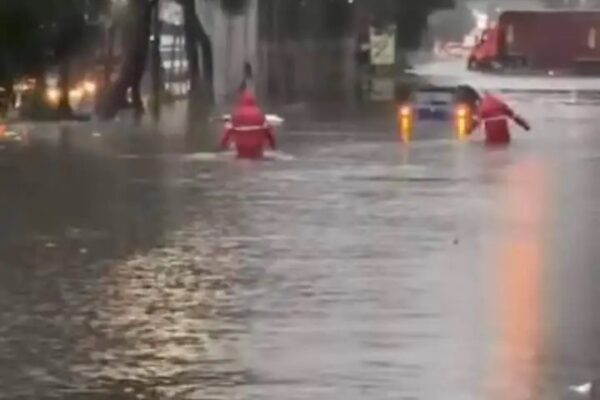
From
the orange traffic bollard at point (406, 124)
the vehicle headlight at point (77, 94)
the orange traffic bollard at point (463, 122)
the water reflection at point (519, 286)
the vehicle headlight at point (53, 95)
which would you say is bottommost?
the vehicle headlight at point (77, 94)

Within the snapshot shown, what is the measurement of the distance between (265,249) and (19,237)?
2.49m

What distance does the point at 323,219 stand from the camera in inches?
864

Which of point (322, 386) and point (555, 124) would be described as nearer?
point (322, 386)

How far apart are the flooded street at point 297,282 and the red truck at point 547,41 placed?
7568cm

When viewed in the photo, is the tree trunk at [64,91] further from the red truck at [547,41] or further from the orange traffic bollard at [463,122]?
the red truck at [547,41]

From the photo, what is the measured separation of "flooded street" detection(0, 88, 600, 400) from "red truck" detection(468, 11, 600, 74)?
248 feet

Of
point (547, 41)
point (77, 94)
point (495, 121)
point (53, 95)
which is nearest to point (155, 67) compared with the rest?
point (53, 95)

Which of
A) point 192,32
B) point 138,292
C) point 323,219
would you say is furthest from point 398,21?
point 138,292

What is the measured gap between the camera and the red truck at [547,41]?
10512cm

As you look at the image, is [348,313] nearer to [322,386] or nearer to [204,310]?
[204,310]

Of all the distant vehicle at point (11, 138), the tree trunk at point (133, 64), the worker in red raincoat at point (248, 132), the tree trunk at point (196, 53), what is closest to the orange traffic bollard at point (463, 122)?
the distant vehicle at point (11, 138)

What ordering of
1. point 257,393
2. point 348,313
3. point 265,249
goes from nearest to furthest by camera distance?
1. point 257,393
2. point 348,313
3. point 265,249

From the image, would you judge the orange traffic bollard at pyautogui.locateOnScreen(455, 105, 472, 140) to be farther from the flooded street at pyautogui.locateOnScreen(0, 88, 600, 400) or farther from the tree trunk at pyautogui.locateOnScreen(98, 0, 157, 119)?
the flooded street at pyautogui.locateOnScreen(0, 88, 600, 400)

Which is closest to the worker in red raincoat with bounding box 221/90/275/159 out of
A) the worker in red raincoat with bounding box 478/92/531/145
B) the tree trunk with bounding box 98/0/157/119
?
the worker in red raincoat with bounding box 478/92/531/145
